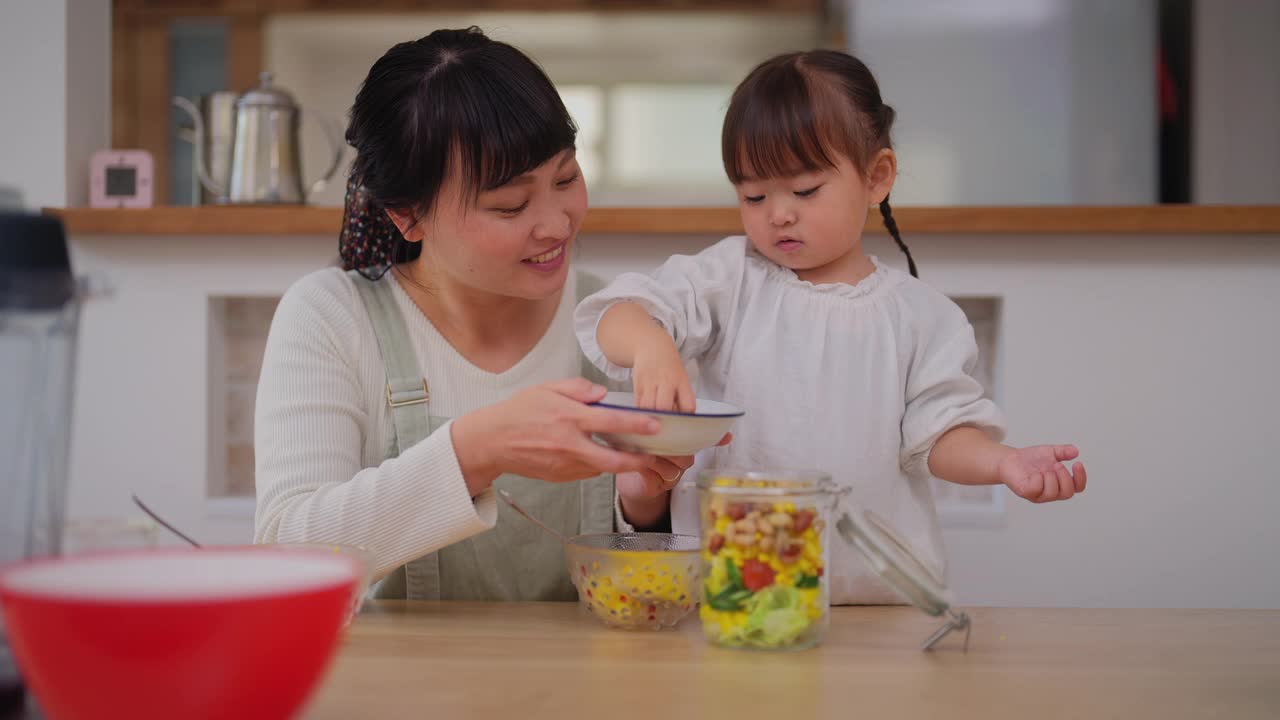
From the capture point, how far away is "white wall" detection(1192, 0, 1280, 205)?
345 cm

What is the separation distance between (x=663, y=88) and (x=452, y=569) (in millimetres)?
3482

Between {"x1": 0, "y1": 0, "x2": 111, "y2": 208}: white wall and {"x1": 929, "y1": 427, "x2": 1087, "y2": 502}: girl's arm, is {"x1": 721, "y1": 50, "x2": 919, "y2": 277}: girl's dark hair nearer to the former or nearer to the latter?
{"x1": 929, "y1": 427, "x2": 1087, "y2": 502}: girl's arm

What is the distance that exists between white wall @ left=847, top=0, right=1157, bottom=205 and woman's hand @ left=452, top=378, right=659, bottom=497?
2618 millimetres

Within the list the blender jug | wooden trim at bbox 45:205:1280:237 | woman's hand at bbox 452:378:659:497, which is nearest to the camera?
the blender jug

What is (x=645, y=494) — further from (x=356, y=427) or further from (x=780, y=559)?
(x=780, y=559)

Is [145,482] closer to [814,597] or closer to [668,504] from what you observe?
[668,504]

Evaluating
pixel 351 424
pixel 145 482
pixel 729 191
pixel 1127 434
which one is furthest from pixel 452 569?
pixel 729 191

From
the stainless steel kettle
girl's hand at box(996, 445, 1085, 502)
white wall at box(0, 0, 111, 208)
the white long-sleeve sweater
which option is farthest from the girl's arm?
white wall at box(0, 0, 111, 208)

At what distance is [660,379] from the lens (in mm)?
1003

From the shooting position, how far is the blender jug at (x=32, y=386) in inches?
22.1

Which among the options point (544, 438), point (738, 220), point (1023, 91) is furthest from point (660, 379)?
point (1023, 91)

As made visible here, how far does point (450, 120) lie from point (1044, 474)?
70 centimetres

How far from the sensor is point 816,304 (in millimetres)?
1320

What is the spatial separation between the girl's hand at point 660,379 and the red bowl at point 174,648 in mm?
495
